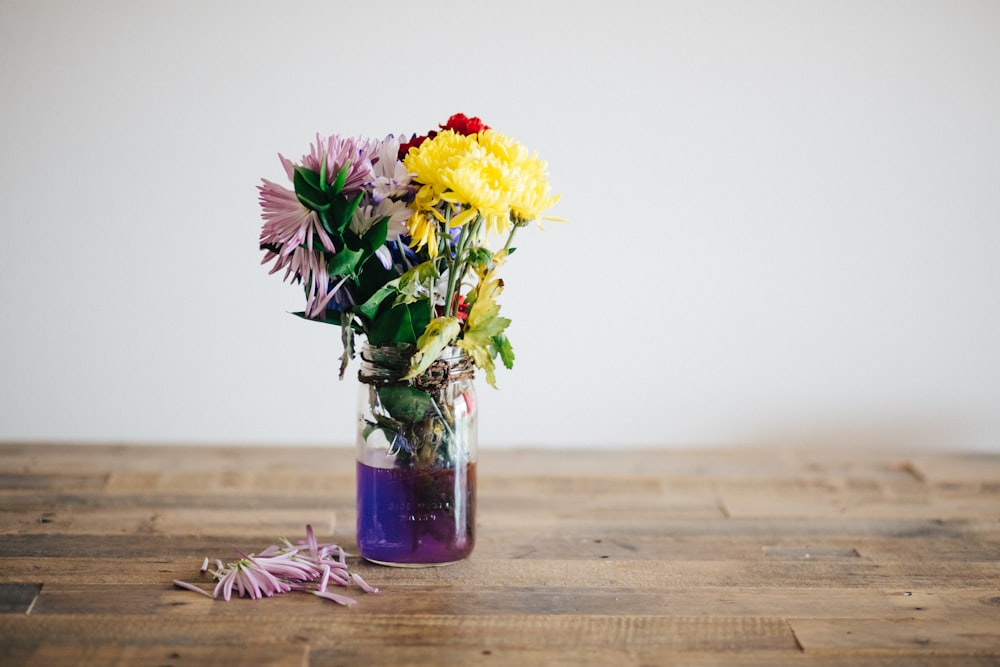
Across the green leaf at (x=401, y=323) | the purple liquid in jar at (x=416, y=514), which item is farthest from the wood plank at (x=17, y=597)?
the green leaf at (x=401, y=323)

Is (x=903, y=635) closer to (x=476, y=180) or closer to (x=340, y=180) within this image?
(x=476, y=180)

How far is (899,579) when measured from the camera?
4.24 ft

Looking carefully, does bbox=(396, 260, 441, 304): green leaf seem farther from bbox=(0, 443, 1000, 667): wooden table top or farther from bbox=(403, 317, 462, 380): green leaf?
bbox=(0, 443, 1000, 667): wooden table top

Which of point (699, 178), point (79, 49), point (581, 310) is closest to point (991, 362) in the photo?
point (699, 178)

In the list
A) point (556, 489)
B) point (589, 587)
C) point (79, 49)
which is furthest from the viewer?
point (79, 49)

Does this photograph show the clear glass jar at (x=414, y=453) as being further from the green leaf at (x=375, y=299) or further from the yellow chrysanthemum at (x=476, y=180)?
the yellow chrysanthemum at (x=476, y=180)

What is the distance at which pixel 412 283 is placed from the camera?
115 cm

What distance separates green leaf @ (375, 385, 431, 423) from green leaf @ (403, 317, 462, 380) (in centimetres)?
4

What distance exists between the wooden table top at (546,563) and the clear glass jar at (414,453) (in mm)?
54

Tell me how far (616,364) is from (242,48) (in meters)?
0.90

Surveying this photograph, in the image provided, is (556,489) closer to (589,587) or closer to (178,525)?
(589,587)

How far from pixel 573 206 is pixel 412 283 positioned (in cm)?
87

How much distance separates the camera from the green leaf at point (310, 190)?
1.08 m

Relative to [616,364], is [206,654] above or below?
below
